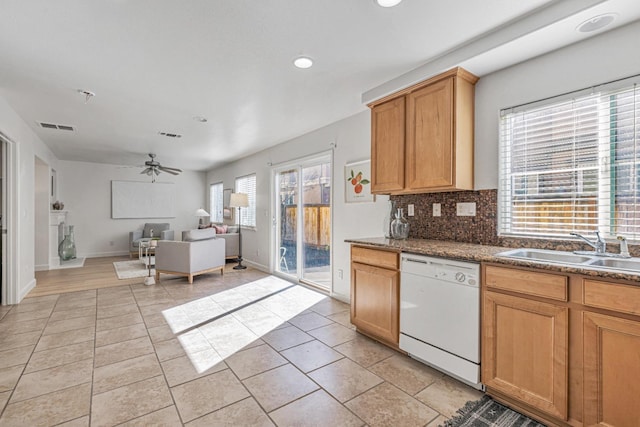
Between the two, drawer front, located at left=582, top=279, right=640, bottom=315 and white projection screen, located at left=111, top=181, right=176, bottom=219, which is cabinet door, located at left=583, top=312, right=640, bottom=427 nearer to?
drawer front, located at left=582, top=279, right=640, bottom=315

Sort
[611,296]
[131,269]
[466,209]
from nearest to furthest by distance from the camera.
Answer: [611,296]
[466,209]
[131,269]

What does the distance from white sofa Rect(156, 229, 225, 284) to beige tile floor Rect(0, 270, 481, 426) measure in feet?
4.13

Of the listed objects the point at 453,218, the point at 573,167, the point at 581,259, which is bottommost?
the point at 581,259

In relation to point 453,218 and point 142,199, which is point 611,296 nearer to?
point 453,218

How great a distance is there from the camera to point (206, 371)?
7.72ft

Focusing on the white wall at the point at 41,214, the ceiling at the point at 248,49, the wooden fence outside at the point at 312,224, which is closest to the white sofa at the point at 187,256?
the wooden fence outside at the point at 312,224

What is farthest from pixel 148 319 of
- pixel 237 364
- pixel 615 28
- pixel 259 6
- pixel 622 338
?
pixel 615 28

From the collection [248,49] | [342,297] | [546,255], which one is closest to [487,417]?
[546,255]

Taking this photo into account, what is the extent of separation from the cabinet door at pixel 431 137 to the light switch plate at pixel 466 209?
0.32 meters

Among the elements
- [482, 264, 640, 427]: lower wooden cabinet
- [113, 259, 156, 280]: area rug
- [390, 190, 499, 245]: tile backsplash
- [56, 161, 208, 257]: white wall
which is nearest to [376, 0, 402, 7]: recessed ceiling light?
[390, 190, 499, 245]: tile backsplash

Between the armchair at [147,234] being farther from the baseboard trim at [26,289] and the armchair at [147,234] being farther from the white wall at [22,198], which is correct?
the white wall at [22,198]

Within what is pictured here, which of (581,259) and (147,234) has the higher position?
(581,259)

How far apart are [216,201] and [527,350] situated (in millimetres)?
8425

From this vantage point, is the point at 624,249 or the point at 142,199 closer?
the point at 624,249
